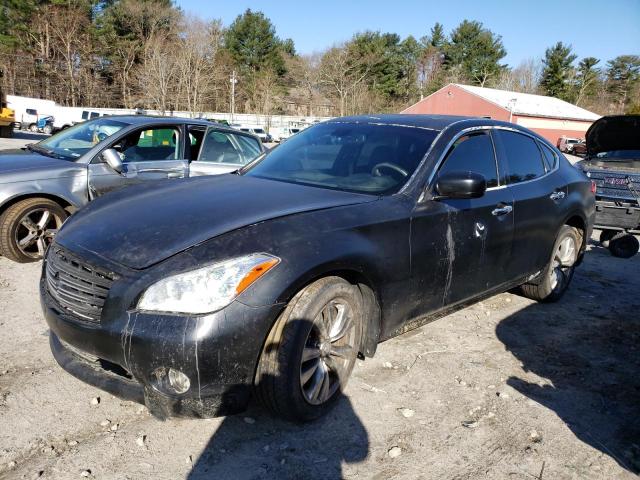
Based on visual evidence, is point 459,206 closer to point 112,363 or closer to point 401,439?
point 401,439

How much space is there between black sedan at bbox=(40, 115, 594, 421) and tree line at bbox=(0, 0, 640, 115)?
50585 millimetres

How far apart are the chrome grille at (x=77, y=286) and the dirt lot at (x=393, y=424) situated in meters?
0.64

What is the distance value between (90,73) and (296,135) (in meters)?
57.8

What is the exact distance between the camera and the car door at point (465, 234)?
10.6ft

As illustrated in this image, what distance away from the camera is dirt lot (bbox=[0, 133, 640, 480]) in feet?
7.91

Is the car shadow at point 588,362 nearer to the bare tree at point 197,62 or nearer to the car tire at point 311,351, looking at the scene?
the car tire at point 311,351

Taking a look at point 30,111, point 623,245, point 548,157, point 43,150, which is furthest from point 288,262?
point 30,111

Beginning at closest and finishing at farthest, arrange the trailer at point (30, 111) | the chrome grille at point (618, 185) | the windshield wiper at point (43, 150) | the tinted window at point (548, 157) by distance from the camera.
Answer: the tinted window at point (548, 157), the windshield wiper at point (43, 150), the chrome grille at point (618, 185), the trailer at point (30, 111)

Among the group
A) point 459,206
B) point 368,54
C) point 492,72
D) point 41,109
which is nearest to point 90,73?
point 41,109

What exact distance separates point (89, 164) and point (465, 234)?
13.6 feet

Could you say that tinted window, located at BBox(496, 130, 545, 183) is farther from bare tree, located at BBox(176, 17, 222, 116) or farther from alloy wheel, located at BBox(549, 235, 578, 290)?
bare tree, located at BBox(176, 17, 222, 116)

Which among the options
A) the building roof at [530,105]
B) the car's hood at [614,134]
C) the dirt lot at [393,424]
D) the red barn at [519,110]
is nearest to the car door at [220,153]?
the dirt lot at [393,424]

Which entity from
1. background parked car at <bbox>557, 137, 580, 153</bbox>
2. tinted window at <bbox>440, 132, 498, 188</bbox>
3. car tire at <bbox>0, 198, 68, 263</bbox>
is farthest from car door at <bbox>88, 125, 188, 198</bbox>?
background parked car at <bbox>557, 137, 580, 153</bbox>

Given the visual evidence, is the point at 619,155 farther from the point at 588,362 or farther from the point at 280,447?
the point at 280,447
